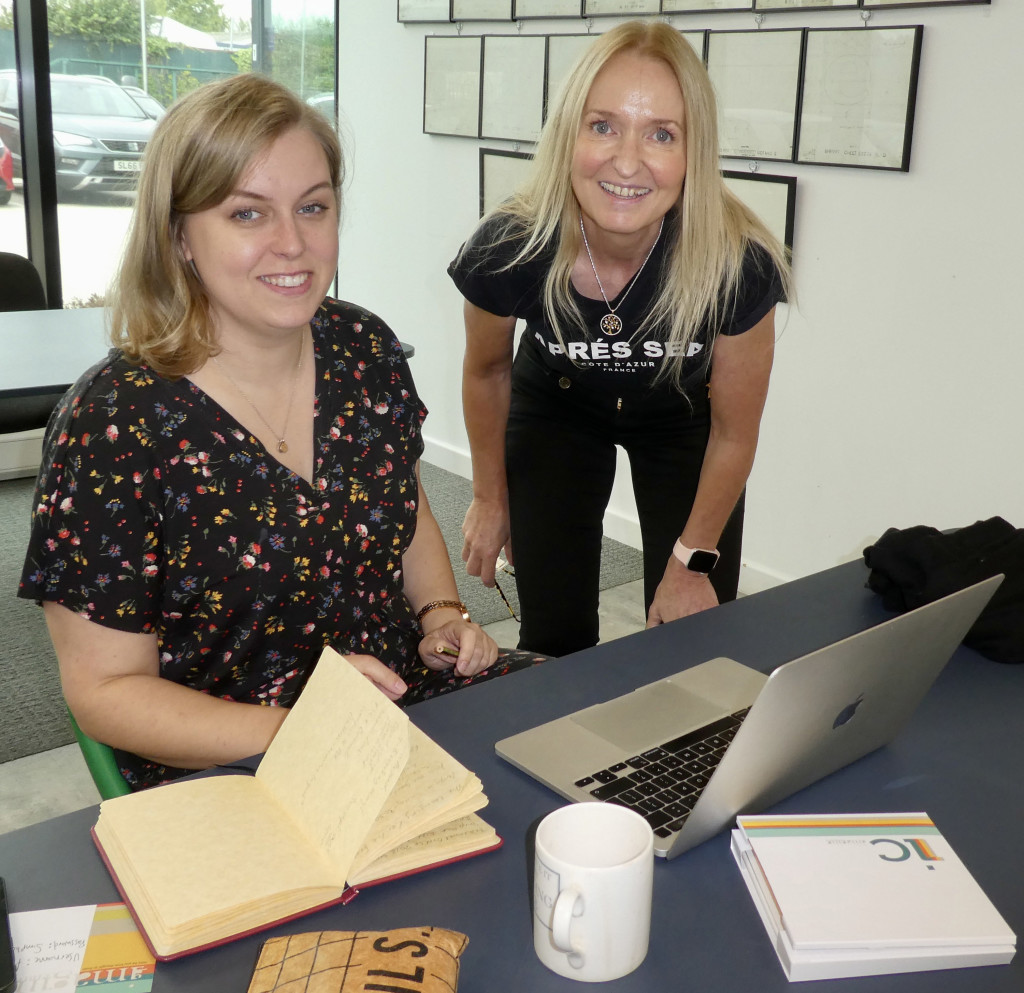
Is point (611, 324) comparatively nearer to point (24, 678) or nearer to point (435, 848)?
point (435, 848)

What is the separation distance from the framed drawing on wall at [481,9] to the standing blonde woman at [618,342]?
6.70ft

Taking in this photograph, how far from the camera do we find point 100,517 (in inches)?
46.8

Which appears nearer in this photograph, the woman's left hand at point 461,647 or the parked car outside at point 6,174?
the woman's left hand at point 461,647

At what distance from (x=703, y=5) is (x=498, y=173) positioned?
1.04 meters

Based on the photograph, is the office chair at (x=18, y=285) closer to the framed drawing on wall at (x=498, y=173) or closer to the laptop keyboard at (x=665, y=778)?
the framed drawing on wall at (x=498, y=173)

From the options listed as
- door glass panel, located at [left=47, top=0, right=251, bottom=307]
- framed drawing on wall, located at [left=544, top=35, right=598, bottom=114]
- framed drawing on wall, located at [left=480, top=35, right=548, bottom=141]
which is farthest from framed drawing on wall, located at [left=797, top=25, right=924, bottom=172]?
door glass panel, located at [left=47, top=0, right=251, bottom=307]

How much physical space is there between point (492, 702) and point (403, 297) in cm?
349

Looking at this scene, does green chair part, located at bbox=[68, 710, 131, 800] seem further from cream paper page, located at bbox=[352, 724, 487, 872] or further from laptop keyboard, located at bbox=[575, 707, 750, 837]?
laptop keyboard, located at bbox=[575, 707, 750, 837]

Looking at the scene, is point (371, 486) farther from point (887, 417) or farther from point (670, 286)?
point (887, 417)

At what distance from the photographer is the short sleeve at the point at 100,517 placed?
3.85 ft

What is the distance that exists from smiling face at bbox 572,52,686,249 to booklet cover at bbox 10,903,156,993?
1.19 metres

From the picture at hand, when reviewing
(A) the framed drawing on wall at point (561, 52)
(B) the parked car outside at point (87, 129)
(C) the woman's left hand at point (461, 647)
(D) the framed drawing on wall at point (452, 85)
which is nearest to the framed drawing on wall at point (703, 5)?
(A) the framed drawing on wall at point (561, 52)

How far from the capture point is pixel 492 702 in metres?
1.17

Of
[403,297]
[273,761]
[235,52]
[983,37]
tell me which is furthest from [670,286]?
[235,52]
